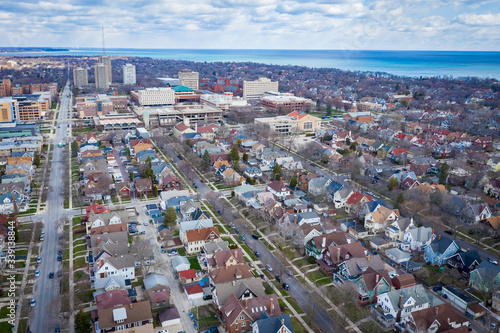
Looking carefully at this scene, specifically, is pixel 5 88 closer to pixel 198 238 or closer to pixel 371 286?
pixel 198 238

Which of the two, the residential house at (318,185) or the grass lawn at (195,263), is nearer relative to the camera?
the grass lawn at (195,263)

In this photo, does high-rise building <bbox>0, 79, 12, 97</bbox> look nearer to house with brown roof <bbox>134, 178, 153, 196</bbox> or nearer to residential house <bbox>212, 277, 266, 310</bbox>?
house with brown roof <bbox>134, 178, 153, 196</bbox>

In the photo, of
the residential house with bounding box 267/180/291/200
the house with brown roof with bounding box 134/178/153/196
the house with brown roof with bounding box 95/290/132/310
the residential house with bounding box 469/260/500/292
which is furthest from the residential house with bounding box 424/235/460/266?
the house with brown roof with bounding box 134/178/153/196

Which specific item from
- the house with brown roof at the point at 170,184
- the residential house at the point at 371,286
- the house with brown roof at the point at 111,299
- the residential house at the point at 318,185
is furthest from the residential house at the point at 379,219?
the house with brown roof at the point at 111,299

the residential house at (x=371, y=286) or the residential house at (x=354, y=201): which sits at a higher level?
the residential house at (x=354, y=201)

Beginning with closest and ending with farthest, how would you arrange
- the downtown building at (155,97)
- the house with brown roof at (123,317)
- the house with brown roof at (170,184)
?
the house with brown roof at (123,317) → the house with brown roof at (170,184) → the downtown building at (155,97)

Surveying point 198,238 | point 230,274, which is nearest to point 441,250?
point 230,274

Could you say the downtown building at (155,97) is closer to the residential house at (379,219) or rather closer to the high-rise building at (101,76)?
the high-rise building at (101,76)
